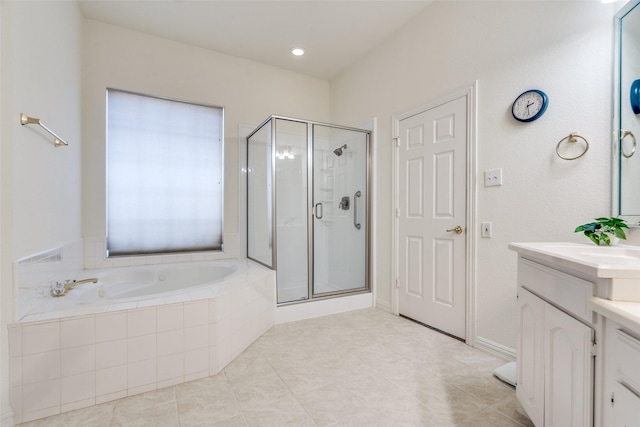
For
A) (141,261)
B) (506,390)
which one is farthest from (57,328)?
(506,390)

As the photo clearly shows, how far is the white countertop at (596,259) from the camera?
2.67ft

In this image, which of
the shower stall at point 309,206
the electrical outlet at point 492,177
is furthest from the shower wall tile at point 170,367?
the electrical outlet at point 492,177

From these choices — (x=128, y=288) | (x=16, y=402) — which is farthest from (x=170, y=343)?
(x=128, y=288)

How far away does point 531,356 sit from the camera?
4.11 feet

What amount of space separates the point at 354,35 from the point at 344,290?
267 centimetres

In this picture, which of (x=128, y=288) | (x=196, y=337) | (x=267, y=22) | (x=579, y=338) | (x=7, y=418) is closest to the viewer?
(x=579, y=338)

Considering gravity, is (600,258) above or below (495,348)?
above

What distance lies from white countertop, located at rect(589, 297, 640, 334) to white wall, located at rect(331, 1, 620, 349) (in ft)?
3.47

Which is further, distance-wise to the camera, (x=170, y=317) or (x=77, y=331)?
(x=170, y=317)

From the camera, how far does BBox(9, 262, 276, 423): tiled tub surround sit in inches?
56.9

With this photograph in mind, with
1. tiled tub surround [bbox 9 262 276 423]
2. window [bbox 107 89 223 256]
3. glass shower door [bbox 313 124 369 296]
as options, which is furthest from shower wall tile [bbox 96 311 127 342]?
glass shower door [bbox 313 124 369 296]

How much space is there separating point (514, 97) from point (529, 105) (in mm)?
130

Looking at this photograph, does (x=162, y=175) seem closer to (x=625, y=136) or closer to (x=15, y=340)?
(x=15, y=340)

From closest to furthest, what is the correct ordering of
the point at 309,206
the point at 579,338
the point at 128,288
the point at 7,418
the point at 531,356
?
1. the point at 579,338
2. the point at 531,356
3. the point at 7,418
4. the point at 128,288
5. the point at 309,206
